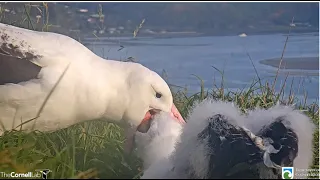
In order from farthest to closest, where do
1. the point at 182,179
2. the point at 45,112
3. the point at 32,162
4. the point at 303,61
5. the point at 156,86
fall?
1. the point at 303,61
2. the point at 156,86
3. the point at 45,112
4. the point at 32,162
5. the point at 182,179

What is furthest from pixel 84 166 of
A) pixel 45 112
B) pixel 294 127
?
pixel 294 127

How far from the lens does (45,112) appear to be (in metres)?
2.49

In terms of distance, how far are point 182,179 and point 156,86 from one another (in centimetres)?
102

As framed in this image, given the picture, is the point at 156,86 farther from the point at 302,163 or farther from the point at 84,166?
the point at 302,163

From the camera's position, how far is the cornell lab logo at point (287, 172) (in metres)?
1.62

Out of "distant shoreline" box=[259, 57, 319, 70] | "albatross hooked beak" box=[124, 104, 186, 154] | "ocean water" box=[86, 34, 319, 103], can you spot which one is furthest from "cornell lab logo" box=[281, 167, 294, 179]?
"distant shoreline" box=[259, 57, 319, 70]

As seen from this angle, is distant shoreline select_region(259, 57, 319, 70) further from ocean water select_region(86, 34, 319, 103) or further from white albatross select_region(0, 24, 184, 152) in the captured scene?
white albatross select_region(0, 24, 184, 152)

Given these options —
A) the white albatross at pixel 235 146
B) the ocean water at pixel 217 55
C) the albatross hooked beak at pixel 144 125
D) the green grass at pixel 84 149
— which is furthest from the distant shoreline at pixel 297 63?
the white albatross at pixel 235 146

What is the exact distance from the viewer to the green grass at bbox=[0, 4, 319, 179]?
74.5 inches

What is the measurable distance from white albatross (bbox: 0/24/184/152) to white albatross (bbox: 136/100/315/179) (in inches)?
29.0

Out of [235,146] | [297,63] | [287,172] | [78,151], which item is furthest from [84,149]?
[297,63]

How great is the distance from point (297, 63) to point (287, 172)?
233 cm

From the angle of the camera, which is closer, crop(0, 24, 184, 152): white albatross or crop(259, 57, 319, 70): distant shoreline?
crop(0, 24, 184, 152): white albatross

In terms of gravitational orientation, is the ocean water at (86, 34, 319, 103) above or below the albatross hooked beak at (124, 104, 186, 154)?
below
